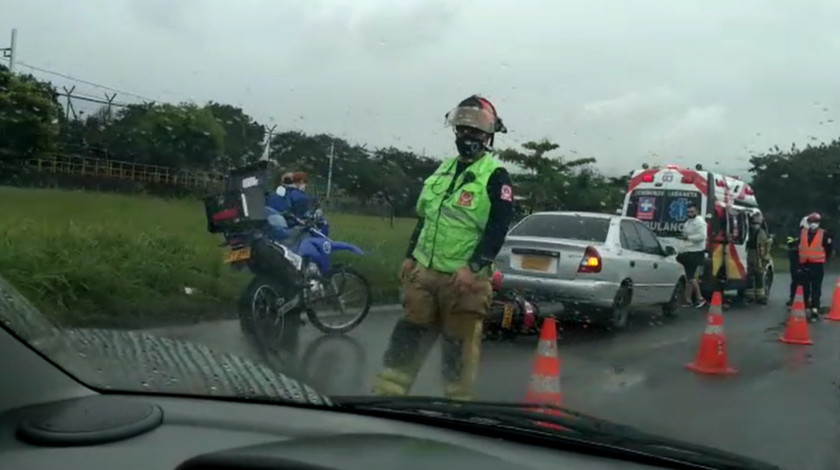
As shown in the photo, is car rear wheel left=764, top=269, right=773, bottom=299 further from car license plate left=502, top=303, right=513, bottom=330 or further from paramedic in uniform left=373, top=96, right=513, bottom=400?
paramedic in uniform left=373, top=96, right=513, bottom=400

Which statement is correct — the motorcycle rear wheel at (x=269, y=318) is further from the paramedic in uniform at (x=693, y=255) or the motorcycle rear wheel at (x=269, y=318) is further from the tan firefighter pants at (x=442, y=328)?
the paramedic in uniform at (x=693, y=255)

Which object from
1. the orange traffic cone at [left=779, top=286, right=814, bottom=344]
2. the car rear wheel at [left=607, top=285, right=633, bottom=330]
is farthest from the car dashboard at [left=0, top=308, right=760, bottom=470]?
the orange traffic cone at [left=779, top=286, right=814, bottom=344]

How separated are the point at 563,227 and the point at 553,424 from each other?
7774mm

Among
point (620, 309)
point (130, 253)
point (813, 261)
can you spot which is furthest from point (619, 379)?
point (813, 261)

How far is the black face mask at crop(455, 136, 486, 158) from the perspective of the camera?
4.95m

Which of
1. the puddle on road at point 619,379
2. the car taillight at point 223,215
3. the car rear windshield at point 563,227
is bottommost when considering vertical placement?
the puddle on road at point 619,379

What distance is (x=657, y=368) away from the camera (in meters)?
8.13

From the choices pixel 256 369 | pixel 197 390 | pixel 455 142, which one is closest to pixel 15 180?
pixel 455 142

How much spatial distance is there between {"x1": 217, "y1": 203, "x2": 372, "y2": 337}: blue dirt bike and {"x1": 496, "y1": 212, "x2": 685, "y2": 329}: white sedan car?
6.57 ft

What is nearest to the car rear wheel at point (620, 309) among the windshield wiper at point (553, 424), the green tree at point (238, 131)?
the green tree at point (238, 131)

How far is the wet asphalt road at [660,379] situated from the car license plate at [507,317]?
346 millimetres

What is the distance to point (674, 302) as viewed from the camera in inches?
490

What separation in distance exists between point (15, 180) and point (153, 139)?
77 centimetres

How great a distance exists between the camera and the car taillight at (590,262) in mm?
10148
